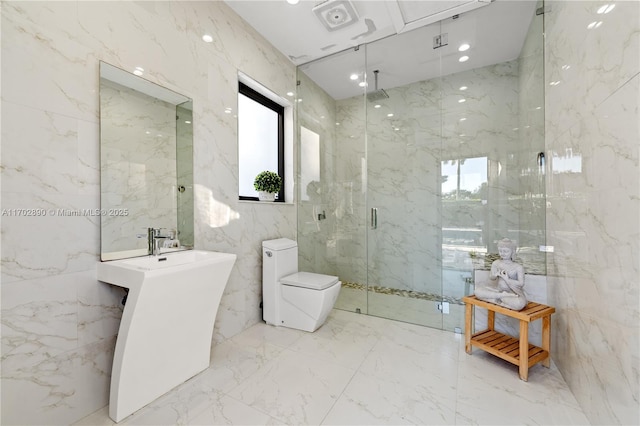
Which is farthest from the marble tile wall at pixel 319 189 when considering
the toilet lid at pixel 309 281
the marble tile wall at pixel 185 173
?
the marble tile wall at pixel 185 173

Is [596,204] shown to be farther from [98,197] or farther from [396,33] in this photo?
[98,197]

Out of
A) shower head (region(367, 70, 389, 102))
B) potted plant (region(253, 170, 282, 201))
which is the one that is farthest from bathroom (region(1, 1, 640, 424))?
shower head (region(367, 70, 389, 102))

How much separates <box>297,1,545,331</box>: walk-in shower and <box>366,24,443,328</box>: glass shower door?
1 centimetres

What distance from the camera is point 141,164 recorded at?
5.52 feet

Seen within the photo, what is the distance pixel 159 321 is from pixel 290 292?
3.92 feet

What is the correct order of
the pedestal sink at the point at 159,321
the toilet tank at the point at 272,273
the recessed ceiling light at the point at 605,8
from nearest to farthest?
the recessed ceiling light at the point at 605,8 → the pedestal sink at the point at 159,321 → the toilet tank at the point at 272,273

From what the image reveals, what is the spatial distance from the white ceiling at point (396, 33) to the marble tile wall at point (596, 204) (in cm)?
61

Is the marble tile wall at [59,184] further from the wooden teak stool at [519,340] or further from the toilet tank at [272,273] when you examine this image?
the wooden teak stool at [519,340]

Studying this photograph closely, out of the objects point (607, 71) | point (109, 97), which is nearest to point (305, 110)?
point (109, 97)

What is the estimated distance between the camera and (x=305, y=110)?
127 inches

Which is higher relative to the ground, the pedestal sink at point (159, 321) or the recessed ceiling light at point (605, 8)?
the recessed ceiling light at point (605, 8)

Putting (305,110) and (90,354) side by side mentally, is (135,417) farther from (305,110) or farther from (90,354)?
(305,110)

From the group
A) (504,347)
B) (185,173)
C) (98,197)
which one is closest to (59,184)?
(98,197)

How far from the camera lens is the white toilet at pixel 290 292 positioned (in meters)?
2.35
